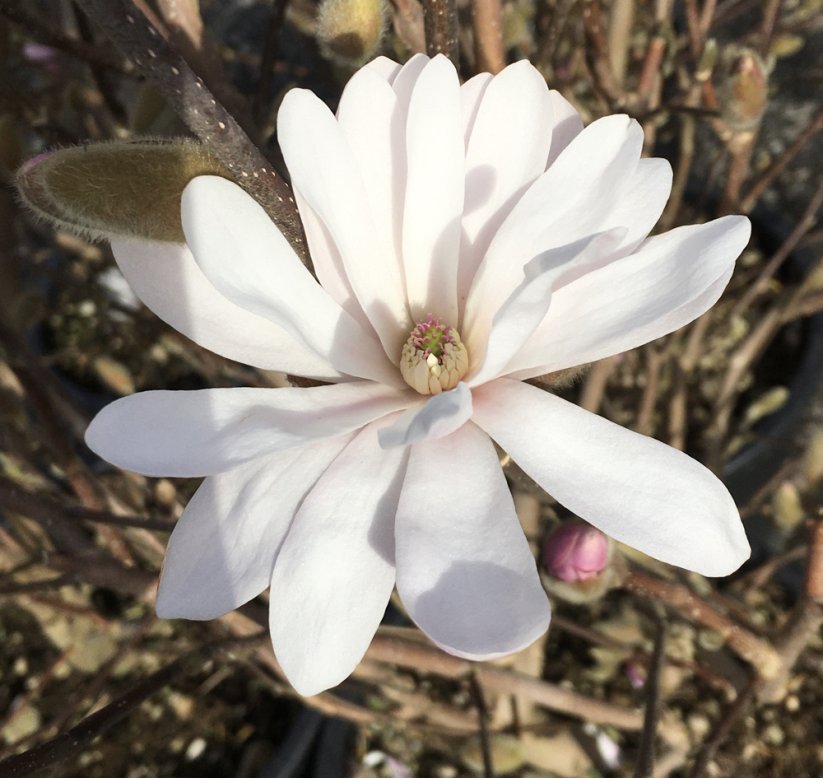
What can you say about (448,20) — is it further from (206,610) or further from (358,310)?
(206,610)

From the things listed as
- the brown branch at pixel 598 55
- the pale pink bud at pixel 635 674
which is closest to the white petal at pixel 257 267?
the brown branch at pixel 598 55

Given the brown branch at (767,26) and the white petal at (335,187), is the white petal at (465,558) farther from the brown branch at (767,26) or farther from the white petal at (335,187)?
the brown branch at (767,26)

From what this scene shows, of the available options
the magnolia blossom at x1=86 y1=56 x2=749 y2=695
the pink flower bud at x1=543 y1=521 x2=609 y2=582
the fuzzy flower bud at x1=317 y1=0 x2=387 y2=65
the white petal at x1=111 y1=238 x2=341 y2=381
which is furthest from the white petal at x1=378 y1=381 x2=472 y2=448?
the fuzzy flower bud at x1=317 y1=0 x2=387 y2=65

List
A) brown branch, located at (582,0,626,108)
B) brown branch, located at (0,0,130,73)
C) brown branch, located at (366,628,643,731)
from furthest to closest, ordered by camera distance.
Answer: brown branch, located at (582,0,626,108) → brown branch, located at (366,628,643,731) → brown branch, located at (0,0,130,73)

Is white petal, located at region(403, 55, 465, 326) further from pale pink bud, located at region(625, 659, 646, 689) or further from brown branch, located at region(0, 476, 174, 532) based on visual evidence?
pale pink bud, located at region(625, 659, 646, 689)

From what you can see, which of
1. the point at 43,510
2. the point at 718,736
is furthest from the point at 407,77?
the point at 718,736

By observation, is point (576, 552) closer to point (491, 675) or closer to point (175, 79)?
point (491, 675)

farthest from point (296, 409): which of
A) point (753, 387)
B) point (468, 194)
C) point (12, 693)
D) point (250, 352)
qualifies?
point (753, 387)
